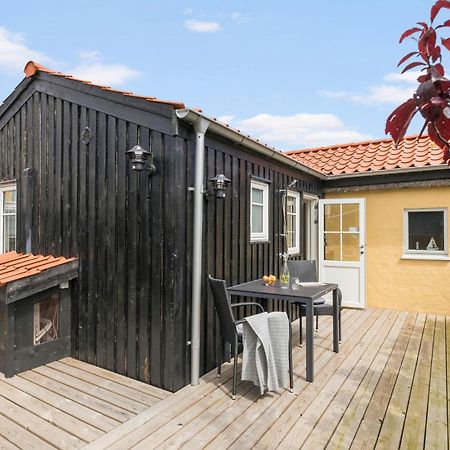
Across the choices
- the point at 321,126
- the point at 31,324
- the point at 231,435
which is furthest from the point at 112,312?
the point at 321,126

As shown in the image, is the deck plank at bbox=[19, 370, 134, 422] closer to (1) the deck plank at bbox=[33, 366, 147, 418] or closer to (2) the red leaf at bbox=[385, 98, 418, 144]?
(1) the deck plank at bbox=[33, 366, 147, 418]

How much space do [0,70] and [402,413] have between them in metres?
10.2

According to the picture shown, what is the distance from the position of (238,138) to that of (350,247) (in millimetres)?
3776

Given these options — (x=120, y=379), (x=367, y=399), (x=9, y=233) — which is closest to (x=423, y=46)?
(x=367, y=399)

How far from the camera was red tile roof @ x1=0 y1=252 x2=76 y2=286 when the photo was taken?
3.46 m

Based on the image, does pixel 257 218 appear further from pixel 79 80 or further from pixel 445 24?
pixel 445 24

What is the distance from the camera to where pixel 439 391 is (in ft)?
9.98

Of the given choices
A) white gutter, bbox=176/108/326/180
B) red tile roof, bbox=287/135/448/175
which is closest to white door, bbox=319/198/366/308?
red tile roof, bbox=287/135/448/175

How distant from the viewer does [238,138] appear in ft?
12.1

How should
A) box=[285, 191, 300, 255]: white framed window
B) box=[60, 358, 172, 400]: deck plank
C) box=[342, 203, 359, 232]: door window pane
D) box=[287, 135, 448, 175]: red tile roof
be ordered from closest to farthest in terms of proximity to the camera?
1. box=[60, 358, 172, 400]: deck plank
2. box=[285, 191, 300, 255]: white framed window
3. box=[287, 135, 448, 175]: red tile roof
4. box=[342, 203, 359, 232]: door window pane

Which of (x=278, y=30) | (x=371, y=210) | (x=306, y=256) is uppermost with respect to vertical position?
(x=278, y=30)

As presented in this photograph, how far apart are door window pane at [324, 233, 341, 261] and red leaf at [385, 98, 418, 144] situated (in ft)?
19.6

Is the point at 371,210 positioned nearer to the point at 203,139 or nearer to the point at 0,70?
the point at 203,139

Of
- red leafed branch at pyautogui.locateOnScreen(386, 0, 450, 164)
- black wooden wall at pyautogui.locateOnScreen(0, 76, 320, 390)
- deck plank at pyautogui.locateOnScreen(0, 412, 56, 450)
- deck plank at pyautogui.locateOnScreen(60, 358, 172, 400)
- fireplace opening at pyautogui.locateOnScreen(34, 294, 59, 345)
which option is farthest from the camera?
fireplace opening at pyautogui.locateOnScreen(34, 294, 59, 345)
